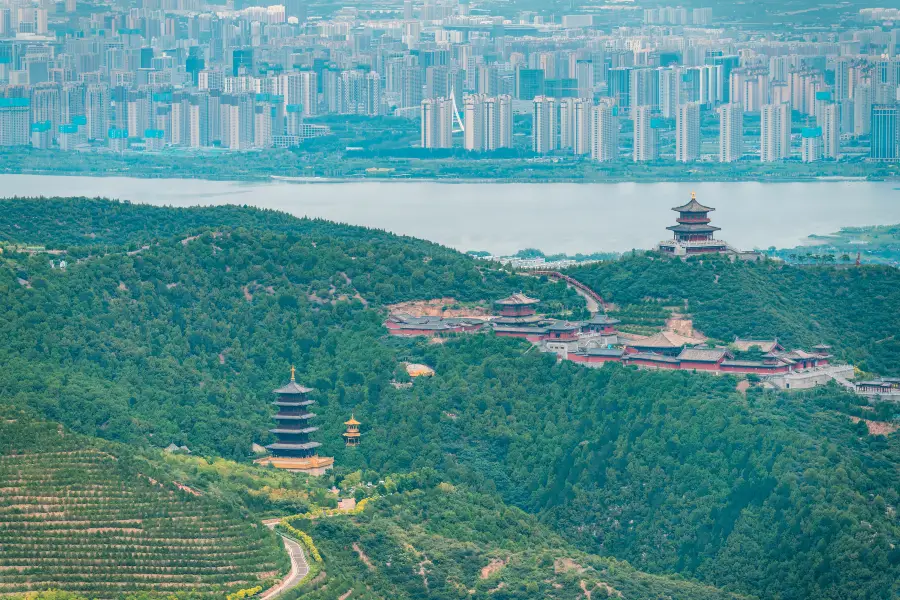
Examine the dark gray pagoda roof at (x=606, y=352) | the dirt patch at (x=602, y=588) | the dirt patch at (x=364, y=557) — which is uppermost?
the dark gray pagoda roof at (x=606, y=352)

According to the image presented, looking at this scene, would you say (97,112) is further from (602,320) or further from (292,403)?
(292,403)

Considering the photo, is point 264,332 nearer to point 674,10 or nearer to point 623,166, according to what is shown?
point 623,166

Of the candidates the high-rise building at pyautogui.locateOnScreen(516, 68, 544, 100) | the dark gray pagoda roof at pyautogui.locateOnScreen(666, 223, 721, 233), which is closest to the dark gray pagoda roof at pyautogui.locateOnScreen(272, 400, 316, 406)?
the dark gray pagoda roof at pyautogui.locateOnScreen(666, 223, 721, 233)

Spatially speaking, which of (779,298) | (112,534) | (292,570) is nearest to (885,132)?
(779,298)

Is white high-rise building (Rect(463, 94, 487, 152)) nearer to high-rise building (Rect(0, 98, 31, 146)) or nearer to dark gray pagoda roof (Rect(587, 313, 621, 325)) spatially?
high-rise building (Rect(0, 98, 31, 146))

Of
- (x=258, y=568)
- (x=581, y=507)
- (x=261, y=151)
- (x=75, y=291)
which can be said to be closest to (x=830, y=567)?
(x=581, y=507)

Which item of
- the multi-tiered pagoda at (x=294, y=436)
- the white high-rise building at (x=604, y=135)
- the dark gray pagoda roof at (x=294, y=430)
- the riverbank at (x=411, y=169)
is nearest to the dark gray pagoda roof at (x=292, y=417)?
the multi-tiered pagoda at (x=294, y=436)

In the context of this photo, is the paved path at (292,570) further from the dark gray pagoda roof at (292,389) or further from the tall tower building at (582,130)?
the tall tower building at (582,130)
